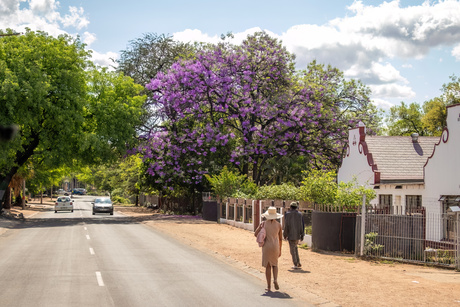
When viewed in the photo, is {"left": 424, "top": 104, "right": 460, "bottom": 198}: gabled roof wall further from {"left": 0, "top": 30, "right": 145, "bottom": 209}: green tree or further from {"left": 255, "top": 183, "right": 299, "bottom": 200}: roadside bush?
{"left": 0, "top": 30, "right": 145, "bottom": 209}: green tree

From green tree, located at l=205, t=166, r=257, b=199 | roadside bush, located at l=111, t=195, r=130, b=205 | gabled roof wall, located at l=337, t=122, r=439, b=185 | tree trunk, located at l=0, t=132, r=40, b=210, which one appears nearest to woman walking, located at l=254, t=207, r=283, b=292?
gabled roof wall, located at l=337, t=122, r=439, b=185

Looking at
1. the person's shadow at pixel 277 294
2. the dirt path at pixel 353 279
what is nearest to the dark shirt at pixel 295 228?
the dirt path at pixel 353 279

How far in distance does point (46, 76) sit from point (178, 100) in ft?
30.3

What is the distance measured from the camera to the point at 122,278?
12734 millimetres

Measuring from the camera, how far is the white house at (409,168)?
864 inches

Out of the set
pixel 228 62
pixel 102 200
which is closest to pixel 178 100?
pixel 228 62

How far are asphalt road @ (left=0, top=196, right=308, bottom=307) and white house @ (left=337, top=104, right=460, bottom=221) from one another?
7.18 metres

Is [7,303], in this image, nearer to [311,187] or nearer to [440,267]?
[440,267]

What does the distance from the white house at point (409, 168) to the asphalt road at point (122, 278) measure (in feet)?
23.6

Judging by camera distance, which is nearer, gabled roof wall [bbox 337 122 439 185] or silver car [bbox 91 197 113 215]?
gabled roof wall [bbox 337 122 439 185]

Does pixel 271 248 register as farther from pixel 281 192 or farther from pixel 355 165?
pixel 355 165

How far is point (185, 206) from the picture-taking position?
4816 cm

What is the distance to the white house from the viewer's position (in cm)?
2195

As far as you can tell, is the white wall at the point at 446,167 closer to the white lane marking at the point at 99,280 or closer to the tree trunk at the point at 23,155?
the white lane marking at the point at 99,280
